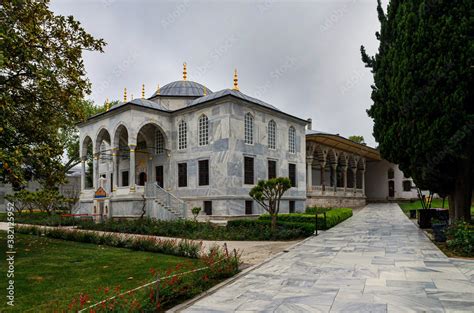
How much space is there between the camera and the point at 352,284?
689 cm

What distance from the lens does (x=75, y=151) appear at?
38812 millimetres

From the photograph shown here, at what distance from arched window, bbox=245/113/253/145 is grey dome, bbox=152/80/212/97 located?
5.98 meters

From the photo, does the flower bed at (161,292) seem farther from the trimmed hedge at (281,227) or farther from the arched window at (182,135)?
the arched window at (182,135)

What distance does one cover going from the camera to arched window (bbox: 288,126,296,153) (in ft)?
82.9

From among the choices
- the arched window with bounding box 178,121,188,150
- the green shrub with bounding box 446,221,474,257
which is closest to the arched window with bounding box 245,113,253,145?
the arched window with bounding box 178,121,188,150

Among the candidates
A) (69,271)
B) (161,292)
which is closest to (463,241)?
(161,292)

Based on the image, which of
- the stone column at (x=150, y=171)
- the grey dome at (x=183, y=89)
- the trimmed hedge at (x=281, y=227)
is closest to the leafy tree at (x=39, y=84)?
the trimmed hedge at (x=281, y=227)

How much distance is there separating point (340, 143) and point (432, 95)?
22269 millimetres

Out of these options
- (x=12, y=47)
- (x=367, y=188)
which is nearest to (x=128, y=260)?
(x=12, y=47)

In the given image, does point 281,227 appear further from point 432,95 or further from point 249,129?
point 249,129

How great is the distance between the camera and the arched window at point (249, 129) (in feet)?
70.7

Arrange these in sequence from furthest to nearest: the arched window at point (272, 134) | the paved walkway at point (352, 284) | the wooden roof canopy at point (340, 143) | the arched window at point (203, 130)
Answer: the wooden roof canopy at point (340, 143) → the arched window at point (272, 134) → the arched window at point (203, 130) → the paved walkway at point (352, 284)

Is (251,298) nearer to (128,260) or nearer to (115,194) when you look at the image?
(128,260)

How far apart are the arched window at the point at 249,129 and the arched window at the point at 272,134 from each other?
190 cm
